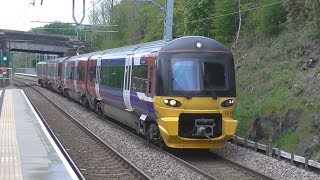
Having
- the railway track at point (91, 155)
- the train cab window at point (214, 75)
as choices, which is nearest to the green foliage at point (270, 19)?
the railway track at point (91, 155)

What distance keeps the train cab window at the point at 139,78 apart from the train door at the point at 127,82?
1.58ft

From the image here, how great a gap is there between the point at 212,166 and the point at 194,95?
6.06 ft

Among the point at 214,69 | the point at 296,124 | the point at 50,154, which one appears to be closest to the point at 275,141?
the point at 296,124

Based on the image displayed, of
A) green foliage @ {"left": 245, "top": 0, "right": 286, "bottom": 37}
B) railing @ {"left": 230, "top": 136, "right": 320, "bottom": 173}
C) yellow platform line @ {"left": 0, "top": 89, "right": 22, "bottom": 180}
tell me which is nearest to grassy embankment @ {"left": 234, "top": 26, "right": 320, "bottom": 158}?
green foliage @ {"left": 245, "top": 0, "right": 286, "bottom": 37}

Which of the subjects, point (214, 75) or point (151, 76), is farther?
point (151, 76)

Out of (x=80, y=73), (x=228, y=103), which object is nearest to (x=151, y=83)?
(x=228, y=103)

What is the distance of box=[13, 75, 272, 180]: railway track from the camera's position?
1100 cm

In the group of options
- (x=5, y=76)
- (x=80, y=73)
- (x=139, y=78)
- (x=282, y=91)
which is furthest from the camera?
(x=5, y=76)

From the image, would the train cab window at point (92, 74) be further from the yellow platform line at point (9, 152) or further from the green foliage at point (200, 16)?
the green foliage at point (200, 16)

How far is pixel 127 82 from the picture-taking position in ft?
54.3

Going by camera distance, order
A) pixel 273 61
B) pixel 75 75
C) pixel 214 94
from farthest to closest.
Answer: pixel 75 75, pixel 273 61, pixel 214 94

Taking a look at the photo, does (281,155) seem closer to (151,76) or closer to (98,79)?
(151,76)

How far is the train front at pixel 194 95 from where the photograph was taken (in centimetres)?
1283

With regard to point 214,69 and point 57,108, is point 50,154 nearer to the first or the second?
point 214,69
